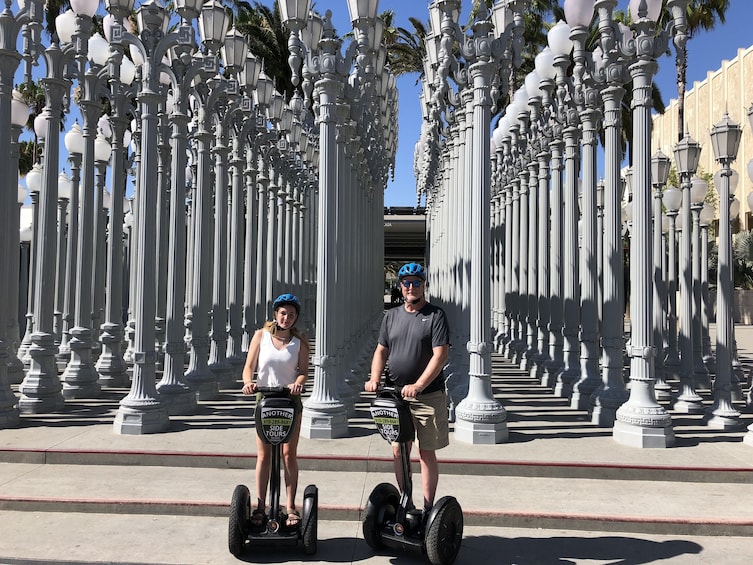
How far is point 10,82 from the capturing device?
8930 mm

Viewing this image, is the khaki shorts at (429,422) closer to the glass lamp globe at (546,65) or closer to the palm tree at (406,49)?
the glass lamp globe at (546,65)

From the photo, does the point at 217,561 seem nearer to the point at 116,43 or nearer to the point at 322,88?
the point at 322,88

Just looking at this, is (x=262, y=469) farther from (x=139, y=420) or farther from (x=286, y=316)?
(x=139, y=420)

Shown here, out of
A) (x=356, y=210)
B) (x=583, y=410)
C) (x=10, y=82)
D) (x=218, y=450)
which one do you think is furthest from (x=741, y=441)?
(x=10, y=82)

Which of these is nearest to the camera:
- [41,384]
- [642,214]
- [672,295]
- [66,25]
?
Answer: [642,214]

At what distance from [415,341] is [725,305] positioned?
6.37 meters

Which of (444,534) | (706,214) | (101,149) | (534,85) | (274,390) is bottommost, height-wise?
(444,534)

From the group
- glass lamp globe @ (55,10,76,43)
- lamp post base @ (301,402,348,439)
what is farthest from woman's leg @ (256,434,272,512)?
glass lamp globe @ (55,10,76,43)

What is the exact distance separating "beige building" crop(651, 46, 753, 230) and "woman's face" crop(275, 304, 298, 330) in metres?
46.5

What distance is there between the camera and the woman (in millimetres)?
4762

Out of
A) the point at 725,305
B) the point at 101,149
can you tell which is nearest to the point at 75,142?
the point at 101,149

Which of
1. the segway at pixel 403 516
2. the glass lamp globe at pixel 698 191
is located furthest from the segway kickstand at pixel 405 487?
the glass lamp globe at pixel 698 191

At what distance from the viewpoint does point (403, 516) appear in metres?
4.71

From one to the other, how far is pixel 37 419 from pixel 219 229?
483 cm
